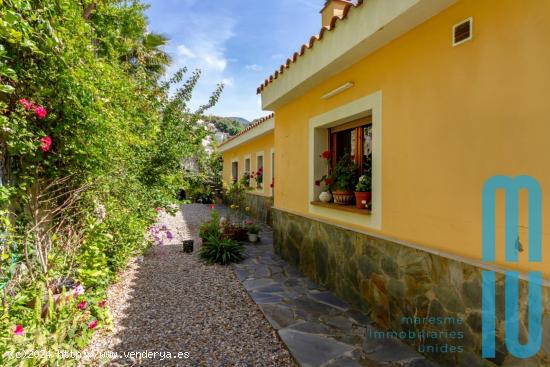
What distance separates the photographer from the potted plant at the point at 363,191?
3.91 metres

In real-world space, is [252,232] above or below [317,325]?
above

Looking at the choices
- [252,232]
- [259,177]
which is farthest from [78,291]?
[259,177]

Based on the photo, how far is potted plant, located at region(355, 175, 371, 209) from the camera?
391 cm

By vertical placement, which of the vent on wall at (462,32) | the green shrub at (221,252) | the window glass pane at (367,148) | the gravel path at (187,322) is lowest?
the gravel path at (187,322)

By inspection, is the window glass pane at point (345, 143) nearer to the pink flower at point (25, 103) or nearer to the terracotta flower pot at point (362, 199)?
the terracotta flower pot at point (362, 199)

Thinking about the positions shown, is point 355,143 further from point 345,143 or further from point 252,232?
point 252,232

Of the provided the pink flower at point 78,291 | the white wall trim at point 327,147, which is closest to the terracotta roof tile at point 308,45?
the white wall trim at point 327,147

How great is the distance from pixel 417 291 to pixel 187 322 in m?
2.71

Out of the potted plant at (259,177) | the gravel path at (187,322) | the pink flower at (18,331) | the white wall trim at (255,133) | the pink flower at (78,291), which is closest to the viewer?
the pink flower at (18,331)

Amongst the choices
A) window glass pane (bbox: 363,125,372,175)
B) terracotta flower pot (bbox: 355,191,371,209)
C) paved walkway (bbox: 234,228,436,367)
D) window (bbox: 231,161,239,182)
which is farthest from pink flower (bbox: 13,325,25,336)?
window (bbox: 231,161,239,182)

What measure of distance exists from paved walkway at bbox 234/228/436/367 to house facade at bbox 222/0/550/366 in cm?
23

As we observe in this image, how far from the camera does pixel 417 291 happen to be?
9.70 ft

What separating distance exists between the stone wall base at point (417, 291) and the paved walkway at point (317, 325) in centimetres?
19

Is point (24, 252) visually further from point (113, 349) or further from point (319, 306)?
point (319, 306)
